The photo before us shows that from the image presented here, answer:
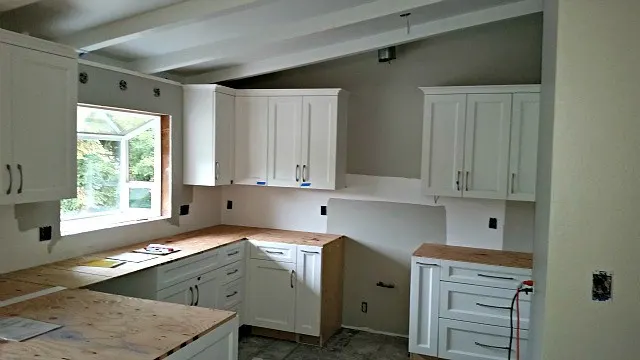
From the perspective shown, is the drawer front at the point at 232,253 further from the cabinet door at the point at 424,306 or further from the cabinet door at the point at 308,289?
the cabinet door at the point at 424,306

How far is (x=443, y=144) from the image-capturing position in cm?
423

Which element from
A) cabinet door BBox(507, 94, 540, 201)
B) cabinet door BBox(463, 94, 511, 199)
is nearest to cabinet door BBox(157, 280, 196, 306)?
cabinet door BBox(463, 94, 511, 199)

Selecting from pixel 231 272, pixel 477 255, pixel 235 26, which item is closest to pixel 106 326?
pixel 231 272

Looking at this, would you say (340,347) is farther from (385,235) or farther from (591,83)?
(591,83)

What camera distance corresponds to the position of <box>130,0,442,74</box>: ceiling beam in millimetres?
3413

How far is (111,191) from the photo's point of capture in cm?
405

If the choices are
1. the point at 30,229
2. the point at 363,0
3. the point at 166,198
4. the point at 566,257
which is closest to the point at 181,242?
the point at 166,198

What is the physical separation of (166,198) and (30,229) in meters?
1.35

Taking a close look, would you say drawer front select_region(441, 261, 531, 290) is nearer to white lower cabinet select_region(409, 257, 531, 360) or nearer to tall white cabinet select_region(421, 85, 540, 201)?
white lower cabinet select_region(409, 257, 531, 360)

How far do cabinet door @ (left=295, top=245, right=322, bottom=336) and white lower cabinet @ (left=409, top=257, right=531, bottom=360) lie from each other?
802 millimetres

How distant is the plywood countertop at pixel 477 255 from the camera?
390cm

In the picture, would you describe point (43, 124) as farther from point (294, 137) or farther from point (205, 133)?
point (294, 137)

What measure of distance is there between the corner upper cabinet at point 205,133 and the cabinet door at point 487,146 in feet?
7.05

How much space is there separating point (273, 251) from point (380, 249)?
103 centimetres
